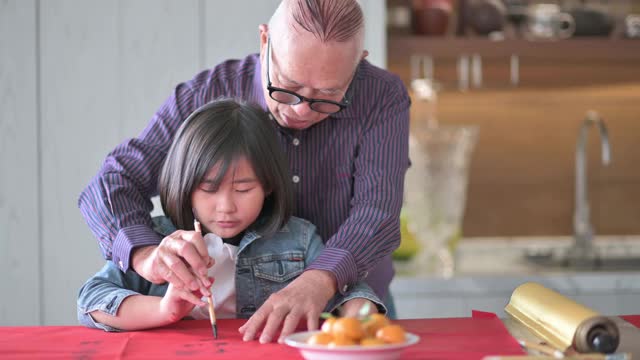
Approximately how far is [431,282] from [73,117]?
1309 millimetres

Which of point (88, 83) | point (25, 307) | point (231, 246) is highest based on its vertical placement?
point (88, 83)

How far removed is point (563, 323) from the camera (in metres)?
1.30

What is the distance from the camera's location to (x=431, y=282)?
297 cm

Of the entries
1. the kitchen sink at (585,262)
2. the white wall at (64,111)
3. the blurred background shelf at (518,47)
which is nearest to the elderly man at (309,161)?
the white wall at (64,111)

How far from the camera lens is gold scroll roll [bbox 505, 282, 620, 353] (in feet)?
4.10

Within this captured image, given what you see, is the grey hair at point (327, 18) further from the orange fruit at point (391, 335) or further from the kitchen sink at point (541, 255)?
the kitchen sink at point (541, 255)

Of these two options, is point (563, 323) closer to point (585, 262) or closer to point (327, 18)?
point (327, 18)

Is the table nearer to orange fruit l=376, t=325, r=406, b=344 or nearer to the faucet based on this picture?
orange fruit l=376, t=325, r=406, b=344

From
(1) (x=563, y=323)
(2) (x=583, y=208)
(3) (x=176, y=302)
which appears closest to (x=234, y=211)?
(3) (x=176, y=302)

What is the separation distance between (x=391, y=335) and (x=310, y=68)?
60 cm

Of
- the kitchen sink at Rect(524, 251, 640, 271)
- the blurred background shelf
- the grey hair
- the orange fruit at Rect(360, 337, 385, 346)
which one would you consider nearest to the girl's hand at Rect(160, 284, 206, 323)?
the orange fruit at Rect(360, 337, 385, 346)

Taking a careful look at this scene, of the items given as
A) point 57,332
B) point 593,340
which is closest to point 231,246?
point 57,332

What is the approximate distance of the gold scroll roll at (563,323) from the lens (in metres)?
1.25

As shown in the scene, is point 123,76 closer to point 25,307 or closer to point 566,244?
point 25,307
